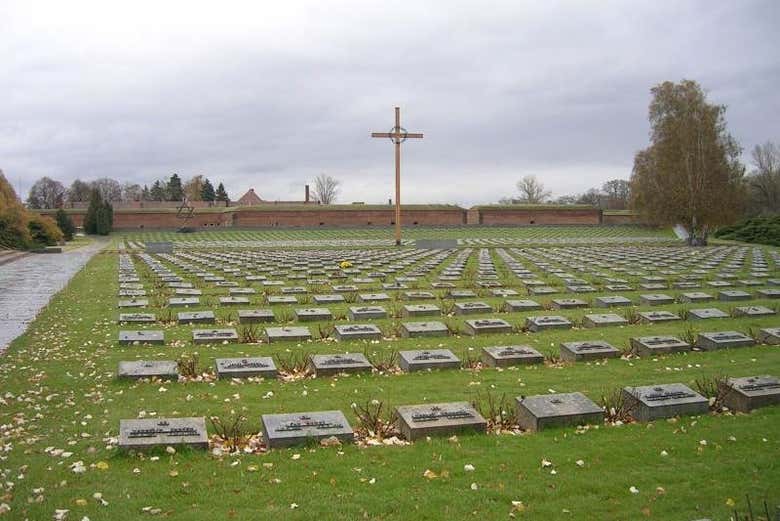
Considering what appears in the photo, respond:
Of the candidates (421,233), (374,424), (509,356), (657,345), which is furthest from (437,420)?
(421,233)

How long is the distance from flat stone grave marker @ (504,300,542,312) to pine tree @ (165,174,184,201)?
284 ft

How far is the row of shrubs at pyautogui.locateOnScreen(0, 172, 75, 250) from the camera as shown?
32.0m

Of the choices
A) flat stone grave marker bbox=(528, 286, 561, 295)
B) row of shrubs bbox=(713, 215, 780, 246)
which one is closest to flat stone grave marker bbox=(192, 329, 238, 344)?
flat stone grave marker bbox=(528, 286, 561, 295)

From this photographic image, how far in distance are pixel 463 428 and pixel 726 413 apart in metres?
2.67

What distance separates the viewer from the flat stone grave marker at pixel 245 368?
25.7 ft

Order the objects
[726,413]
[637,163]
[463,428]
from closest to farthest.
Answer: [463,428], [726,413], [637,163]

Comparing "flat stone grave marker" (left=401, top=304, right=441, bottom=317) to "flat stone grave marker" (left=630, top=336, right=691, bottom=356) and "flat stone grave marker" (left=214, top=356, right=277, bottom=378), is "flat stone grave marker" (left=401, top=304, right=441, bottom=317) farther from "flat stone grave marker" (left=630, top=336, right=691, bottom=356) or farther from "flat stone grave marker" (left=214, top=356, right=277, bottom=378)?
"flat stone grave marker" (left=214, top=356, right=277, bottom=378)

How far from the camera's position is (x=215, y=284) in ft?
57.1

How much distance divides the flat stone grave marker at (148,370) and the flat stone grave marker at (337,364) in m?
1.65

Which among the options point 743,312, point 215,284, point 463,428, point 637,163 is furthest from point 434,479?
point 637,163

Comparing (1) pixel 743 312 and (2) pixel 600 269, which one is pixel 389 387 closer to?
(1) pixel 743 312

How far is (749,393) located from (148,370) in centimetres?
655

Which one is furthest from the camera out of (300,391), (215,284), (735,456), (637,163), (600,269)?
(637,163)

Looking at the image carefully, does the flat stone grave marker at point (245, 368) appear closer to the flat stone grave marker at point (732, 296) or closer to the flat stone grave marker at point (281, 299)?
the flat stone grave marker at point (281, 299)
